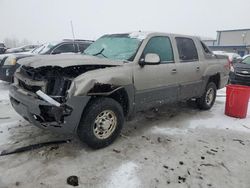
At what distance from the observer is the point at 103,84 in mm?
3752

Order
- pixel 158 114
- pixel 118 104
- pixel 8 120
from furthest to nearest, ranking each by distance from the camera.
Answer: pixel 158 114 < pixel 8 120 < pixel 118 104

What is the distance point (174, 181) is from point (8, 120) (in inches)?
141

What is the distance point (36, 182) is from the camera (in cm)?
303

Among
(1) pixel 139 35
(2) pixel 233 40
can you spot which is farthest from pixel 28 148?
(2) pixel 233 40

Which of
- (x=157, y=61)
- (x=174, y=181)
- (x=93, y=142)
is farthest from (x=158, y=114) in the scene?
(x=174, y=181)

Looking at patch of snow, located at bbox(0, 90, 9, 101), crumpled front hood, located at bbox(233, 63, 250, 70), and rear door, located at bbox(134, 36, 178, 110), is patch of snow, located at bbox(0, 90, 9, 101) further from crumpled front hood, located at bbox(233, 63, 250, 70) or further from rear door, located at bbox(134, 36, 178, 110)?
crumpled front hood, located at bbox(233, 63, 250, 70)

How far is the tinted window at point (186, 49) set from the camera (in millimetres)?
5407

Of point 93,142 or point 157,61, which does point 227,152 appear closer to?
point 157,61

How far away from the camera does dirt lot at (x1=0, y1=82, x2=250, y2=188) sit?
316cm

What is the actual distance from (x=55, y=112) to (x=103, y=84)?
0.79m

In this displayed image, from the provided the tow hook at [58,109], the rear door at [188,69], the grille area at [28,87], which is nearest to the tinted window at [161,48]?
the rear door at [188,69]

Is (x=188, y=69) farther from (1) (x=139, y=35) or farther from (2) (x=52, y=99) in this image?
(2) (x=52, y=99)

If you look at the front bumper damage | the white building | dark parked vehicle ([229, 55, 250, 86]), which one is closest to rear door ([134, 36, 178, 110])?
the front bumper damage

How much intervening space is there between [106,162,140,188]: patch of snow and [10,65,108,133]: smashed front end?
847 millimetres
